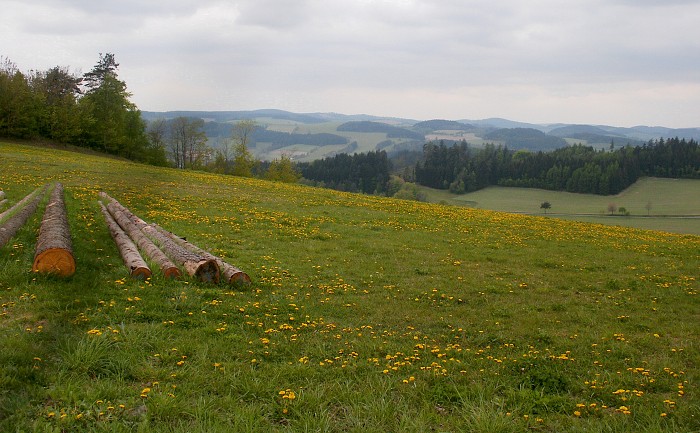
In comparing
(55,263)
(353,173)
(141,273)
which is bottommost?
(353,173)

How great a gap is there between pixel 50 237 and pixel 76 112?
199 ft

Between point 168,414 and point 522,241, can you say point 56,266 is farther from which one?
point 522,241

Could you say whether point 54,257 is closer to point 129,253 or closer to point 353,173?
point 129,253

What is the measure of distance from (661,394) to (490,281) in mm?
7180

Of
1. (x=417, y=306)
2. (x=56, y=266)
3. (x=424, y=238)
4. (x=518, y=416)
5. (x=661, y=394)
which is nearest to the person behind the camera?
(x=518, y=416)

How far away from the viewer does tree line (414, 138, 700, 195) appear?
12875cm

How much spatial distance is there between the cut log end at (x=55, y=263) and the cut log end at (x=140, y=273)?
1.20 m

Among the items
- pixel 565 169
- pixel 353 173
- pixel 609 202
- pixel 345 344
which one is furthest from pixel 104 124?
pixel 565 169

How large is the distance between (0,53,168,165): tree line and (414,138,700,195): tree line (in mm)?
94513

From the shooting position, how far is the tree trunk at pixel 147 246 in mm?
10531

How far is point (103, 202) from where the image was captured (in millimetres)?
22031

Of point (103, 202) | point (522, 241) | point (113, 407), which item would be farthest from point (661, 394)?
point (103, 202)

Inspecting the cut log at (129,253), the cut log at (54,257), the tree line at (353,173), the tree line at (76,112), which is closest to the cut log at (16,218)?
the cut log at (54,257)

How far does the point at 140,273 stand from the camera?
10273mm
